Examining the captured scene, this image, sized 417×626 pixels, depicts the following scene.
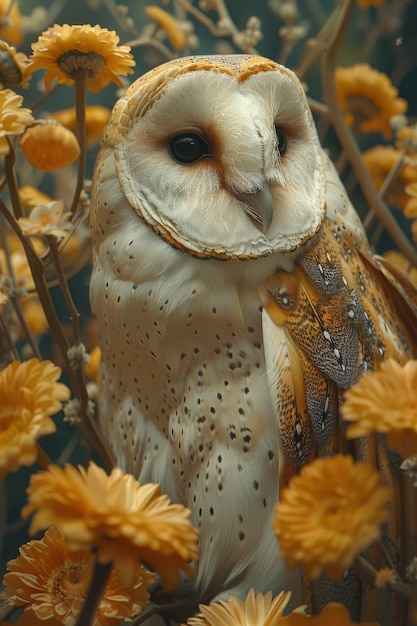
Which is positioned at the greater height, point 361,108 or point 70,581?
point 361,108

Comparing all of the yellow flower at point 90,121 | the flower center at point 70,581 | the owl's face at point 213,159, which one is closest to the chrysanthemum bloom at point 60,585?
the flower center at point 70,581

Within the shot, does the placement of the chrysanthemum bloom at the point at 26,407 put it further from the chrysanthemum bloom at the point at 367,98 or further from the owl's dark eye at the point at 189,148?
the chrysanthemum bloom at the point at 367,98

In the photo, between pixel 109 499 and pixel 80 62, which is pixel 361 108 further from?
pixel 109 499

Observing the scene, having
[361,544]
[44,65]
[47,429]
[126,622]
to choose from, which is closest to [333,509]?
[361,544]

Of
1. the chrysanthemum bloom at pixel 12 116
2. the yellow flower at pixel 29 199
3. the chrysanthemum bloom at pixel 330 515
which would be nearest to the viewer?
the chrysanthemum bloom at pixel 330 515

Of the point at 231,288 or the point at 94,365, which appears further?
the point at 94,365

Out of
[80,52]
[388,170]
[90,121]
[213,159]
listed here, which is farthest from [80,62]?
[388,170]

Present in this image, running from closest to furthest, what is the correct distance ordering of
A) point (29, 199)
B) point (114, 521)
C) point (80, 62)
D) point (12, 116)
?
point (114, 521) → point (12, 116) → point (80, 62) → point (29, 199)
